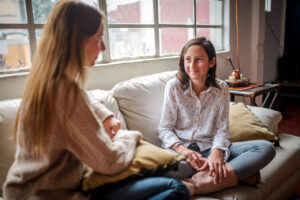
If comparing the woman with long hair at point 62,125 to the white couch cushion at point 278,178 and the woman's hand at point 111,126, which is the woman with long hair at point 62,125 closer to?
the woman's hand at point 111,126

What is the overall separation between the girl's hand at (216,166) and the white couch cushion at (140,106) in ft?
1.32

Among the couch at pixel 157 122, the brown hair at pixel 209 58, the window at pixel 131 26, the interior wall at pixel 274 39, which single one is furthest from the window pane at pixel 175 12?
the interior wall at pixel 274 39

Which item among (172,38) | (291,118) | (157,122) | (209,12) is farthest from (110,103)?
(291,118)

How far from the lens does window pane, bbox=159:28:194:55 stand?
248 cm

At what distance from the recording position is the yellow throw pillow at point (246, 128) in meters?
1.61

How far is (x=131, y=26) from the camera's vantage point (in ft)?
7.09

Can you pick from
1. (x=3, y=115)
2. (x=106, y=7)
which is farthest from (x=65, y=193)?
(x=106, y=7)

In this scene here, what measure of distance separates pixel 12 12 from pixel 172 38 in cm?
150

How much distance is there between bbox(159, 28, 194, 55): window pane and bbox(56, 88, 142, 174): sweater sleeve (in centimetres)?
178

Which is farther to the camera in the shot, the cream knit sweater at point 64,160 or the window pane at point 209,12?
the window pane at point 209,12

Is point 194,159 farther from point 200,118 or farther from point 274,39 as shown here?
point 274,39

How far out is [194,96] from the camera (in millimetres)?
1498

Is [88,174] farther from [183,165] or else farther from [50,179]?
[183,165]

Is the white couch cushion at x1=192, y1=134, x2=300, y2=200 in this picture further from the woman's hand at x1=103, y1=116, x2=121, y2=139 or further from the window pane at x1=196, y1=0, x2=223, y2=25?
the window pane at x1=196, y1=0, x2=223, y2=25
